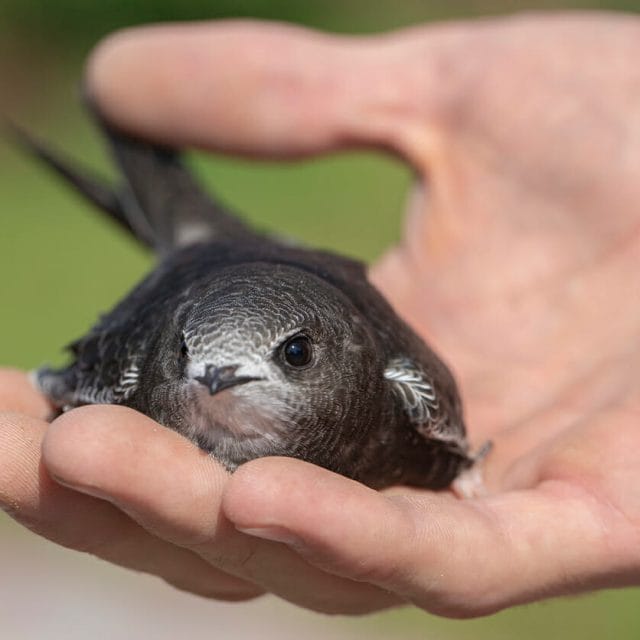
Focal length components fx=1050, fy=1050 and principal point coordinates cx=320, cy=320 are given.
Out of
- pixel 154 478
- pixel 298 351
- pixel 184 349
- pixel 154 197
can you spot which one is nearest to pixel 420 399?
pixel 298 351

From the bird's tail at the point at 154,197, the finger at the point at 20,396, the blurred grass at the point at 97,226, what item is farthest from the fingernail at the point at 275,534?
the blurred grass at the point at 97,226

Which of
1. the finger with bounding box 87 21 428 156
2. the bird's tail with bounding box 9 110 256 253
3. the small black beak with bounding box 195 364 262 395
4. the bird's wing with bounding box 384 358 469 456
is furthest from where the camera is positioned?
the finger with bounding box 87 21 428 156

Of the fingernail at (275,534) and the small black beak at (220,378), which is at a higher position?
the small black beak at (220,378)

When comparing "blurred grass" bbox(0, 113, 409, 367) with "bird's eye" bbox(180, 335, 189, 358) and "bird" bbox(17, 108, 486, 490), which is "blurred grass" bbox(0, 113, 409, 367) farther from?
"bird's eye" bbox(180, 335, 189, 358)

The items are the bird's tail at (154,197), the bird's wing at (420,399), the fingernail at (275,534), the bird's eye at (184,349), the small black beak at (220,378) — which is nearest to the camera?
the fingernail at (275,534)

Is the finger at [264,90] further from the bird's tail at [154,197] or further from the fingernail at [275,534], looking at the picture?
the fingernail at [275,534]

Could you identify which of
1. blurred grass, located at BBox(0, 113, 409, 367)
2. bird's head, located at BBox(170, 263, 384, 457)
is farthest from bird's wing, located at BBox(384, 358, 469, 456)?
blurred grass, located at BBox(0, 113, 409, 367)

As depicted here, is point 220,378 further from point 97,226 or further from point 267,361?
point 97,226
